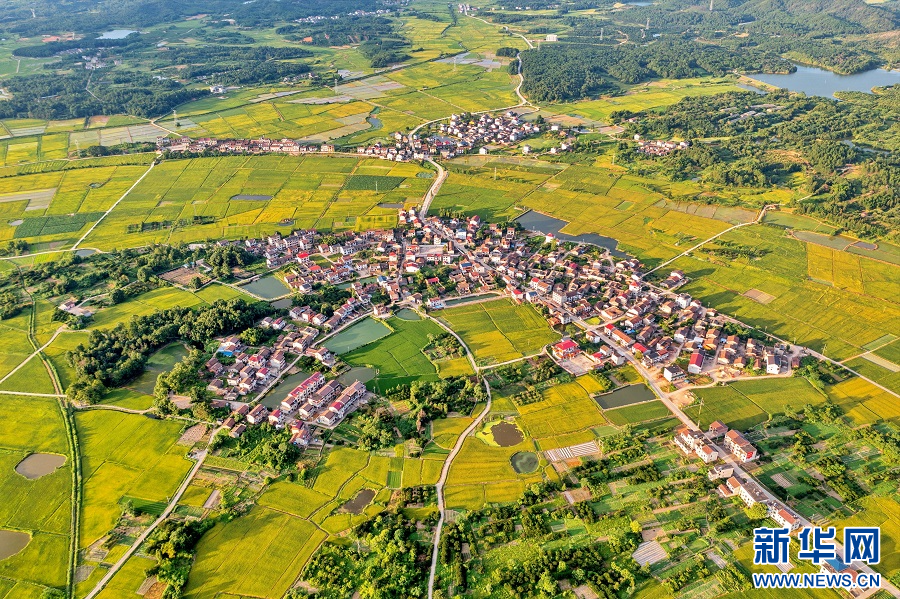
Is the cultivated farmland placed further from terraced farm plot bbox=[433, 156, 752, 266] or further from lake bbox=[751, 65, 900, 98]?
lake bbox=[751, 65, 900, 98]

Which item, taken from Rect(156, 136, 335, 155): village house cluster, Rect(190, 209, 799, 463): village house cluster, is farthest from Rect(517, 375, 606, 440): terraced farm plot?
Rect(156, 136, 335, 155): village house cluster

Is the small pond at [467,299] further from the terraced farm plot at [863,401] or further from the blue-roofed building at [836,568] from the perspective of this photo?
the blue-roofed building at [836,568]

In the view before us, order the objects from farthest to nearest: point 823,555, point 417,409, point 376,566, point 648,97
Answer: point 648,97
point 417,409
point 376,566
point 823,555

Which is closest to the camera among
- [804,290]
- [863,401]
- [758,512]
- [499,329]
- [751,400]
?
[758,512]

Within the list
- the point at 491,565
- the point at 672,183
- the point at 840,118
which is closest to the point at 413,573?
the point at 491,565

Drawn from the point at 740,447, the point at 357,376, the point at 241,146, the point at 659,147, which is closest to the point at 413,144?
the point at 241,146

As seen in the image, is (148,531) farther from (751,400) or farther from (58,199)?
(58,199)

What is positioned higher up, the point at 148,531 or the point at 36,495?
the point at 36,495
